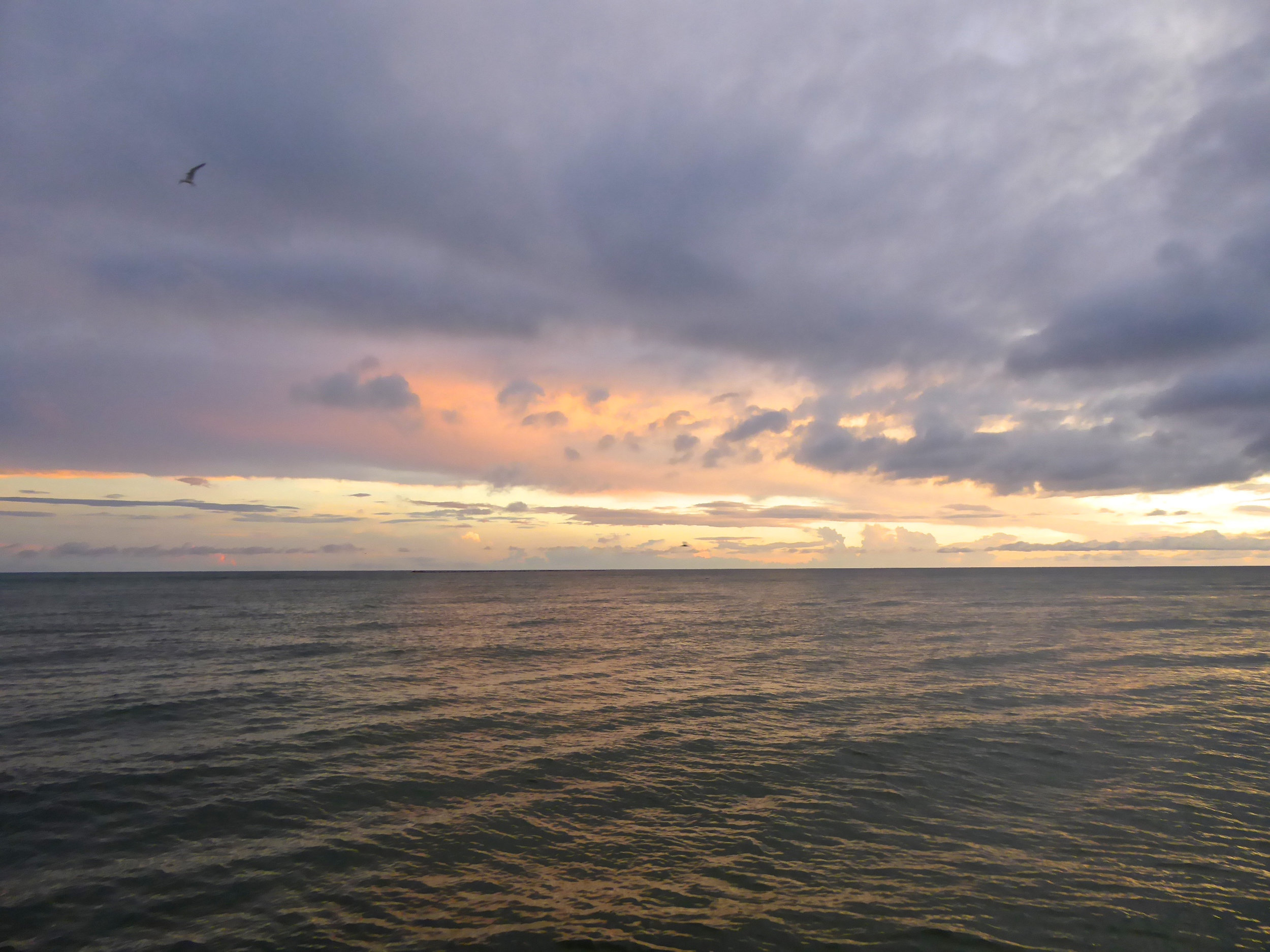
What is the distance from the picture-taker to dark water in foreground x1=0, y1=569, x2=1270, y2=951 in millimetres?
16109

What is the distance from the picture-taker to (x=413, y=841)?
2041 cm

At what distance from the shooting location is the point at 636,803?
23516 mm

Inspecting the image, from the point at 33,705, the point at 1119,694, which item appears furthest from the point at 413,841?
the point at 1119,694

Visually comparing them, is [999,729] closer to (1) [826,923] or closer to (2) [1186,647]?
(1) [826,923]

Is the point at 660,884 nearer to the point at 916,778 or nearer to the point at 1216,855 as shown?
the point at 916,778

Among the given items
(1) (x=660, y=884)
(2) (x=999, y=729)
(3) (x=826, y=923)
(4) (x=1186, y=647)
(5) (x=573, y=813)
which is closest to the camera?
(3) (x=826, y=923)

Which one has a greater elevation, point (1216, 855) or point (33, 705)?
point (1216, 855)

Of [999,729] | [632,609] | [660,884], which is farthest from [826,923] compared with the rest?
[632,609]

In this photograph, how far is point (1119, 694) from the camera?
4038cm

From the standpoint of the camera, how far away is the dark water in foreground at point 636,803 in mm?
16109

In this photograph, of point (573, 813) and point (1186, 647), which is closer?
point (573, 813)

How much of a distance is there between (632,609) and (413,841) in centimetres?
9975

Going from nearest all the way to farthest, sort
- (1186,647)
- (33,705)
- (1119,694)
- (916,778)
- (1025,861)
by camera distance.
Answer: (1025,861), (916,778), (33,705), (1119,694), (1186,647)

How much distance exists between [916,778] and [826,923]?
11669 mm
